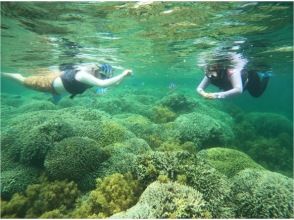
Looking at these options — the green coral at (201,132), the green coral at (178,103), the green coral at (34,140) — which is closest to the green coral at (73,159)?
the green coral at (34,140)

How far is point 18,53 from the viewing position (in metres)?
18.6

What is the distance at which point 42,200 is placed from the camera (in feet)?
24.8

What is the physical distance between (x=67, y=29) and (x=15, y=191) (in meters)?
7.86

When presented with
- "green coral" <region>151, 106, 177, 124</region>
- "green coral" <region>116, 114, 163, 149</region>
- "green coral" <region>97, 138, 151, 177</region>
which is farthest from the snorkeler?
"green coral" <region>151, 106, 177, 124</region>

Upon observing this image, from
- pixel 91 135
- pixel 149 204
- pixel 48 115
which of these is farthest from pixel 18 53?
pixel 149 204

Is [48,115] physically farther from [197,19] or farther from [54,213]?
[197,19]

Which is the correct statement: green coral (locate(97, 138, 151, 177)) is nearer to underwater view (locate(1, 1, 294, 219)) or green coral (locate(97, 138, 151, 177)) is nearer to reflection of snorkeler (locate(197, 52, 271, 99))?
underwater view (locate(1, 1, 294, 219))

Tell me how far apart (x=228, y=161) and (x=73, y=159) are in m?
6.07

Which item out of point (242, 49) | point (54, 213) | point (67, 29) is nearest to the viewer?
point (54, 213)

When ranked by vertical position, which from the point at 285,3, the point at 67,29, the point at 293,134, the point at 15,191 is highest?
the point at 285,3

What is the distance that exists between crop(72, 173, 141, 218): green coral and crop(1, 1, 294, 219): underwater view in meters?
0.03

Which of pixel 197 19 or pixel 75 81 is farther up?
pixel 197 19

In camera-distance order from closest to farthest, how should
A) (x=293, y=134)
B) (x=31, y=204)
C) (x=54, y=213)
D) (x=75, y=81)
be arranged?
(x=54, y=213) → (x=31, y=204) → (x=75, y=81) → (x=293, y=134)

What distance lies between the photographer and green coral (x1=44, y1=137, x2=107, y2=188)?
833 centimetres
